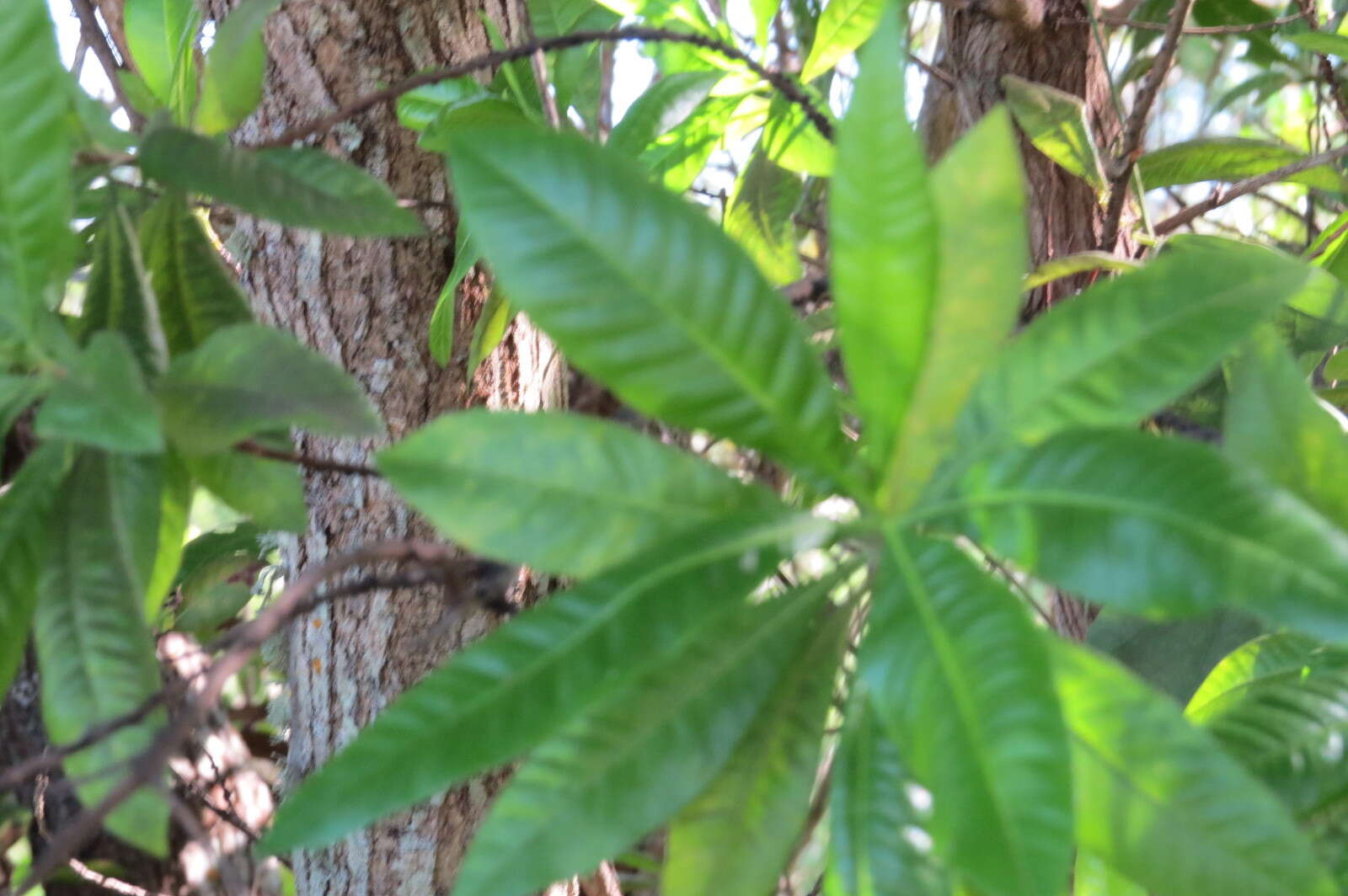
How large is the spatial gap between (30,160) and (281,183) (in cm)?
9

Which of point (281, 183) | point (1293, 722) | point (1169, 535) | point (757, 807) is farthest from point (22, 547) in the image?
point (1293, 722)

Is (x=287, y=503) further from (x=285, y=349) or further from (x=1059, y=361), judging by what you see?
(x=1059, y=361)

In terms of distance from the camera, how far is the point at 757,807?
1.16 feet

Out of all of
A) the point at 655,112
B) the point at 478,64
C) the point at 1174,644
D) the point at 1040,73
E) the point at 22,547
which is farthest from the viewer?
the point at 1040,73

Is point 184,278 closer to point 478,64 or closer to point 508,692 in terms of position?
point 478,64

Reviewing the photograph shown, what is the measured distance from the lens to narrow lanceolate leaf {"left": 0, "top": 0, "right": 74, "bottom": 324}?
0.36m

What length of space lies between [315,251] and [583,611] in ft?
1.64

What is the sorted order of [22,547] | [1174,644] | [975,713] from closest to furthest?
[975,713] < [22,547] < [1174,644]

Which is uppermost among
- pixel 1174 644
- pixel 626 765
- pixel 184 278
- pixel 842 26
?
pixel 842 26

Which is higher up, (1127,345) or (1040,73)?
(1040,73)

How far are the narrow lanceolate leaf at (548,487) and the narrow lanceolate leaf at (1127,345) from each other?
95 mm

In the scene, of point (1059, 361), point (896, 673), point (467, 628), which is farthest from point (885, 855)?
point (467, 628)

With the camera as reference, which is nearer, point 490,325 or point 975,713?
point 975,713

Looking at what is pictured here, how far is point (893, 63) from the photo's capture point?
31 centimetres
